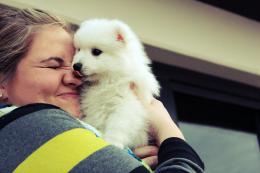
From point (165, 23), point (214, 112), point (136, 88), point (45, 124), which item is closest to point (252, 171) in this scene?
point (214, 112)

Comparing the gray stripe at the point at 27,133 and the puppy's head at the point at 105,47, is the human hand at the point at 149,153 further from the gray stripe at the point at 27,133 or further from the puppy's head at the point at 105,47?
the gray stripe at the point at 27,133

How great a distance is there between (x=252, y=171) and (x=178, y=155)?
75.7 inches

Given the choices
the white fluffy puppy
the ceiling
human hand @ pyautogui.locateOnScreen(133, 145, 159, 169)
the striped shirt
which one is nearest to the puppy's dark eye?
the white fluffy puppy

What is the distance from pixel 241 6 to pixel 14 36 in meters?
1.88

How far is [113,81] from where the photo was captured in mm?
1533

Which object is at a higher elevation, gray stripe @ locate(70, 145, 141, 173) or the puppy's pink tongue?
gray stripe @ locate(70, 145, 141, 173)

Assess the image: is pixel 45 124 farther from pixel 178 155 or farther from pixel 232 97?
pixel 232 97

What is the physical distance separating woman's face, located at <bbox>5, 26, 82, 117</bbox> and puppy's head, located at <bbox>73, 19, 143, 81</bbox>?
12 centimetres

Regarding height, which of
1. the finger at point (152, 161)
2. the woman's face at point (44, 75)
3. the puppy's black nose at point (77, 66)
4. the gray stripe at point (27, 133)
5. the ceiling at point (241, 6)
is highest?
the gray stripe at point (27, 133)

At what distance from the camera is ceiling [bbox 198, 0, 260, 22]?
2.83 meters

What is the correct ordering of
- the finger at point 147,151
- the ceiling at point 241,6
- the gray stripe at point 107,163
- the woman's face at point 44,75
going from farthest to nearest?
the ceiling at point 241,6 < the finger at point 147,151 < the woman's face at point 44,75 < the gray stripe at point 107,163

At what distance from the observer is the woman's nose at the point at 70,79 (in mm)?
1326

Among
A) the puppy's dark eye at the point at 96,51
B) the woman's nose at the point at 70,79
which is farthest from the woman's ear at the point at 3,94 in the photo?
the puppy's dark eye at the point at 96,51

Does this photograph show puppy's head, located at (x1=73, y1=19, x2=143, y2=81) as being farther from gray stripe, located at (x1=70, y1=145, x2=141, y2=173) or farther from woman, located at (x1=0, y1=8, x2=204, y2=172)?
gray stripe, located at (x1=70, y1=145, x2=141, y2=173)
